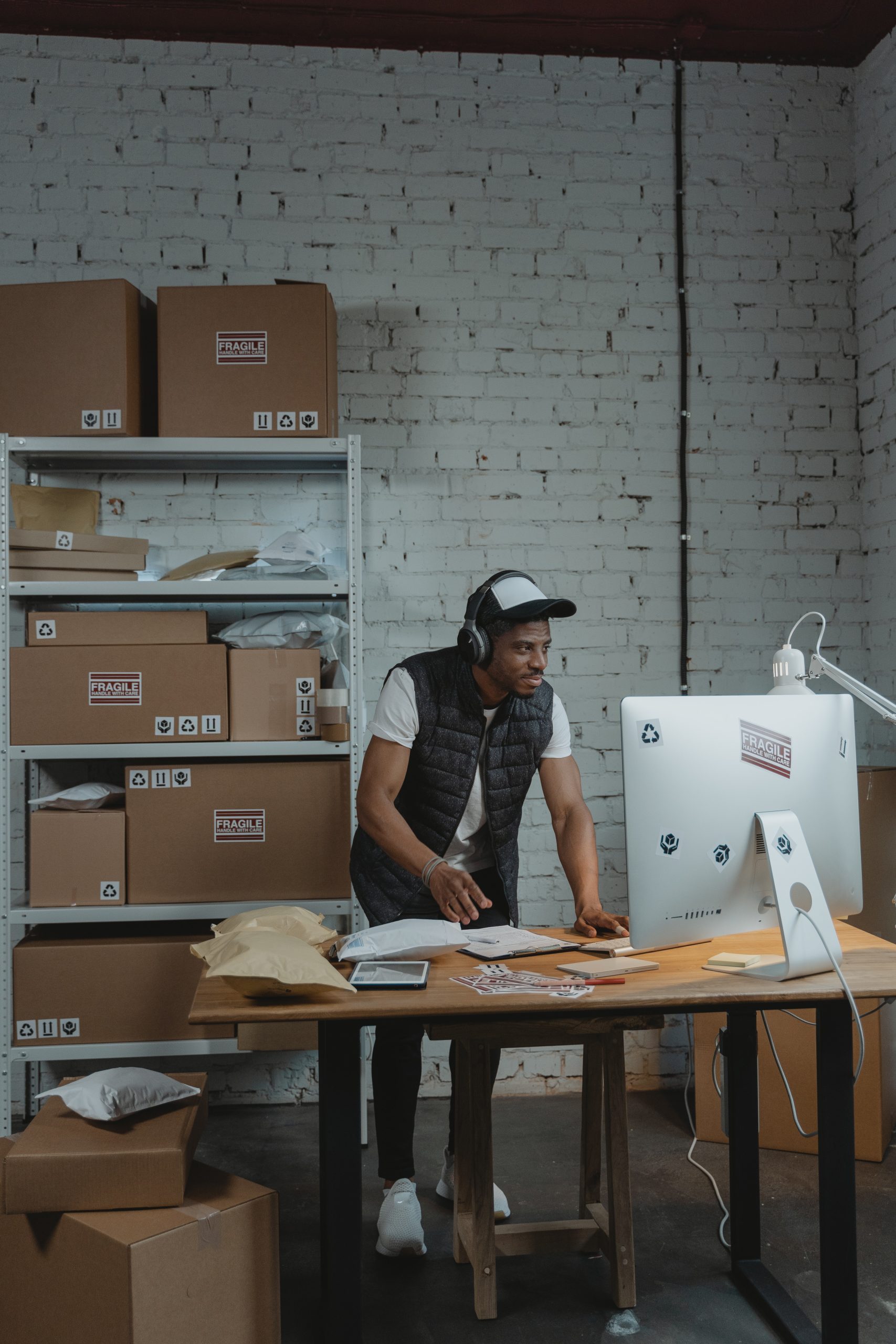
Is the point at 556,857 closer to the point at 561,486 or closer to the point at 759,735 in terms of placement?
the point at 561,486

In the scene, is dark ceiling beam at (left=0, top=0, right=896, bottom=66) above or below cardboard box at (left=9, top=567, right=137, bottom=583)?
above

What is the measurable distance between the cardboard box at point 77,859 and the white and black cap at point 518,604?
1214 millimetres

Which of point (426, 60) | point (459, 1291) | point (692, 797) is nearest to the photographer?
point (692, 797)

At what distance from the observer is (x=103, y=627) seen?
2768 mm

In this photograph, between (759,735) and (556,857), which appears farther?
(556,857)

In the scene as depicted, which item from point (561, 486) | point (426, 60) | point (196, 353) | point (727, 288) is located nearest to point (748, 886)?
point (561, 486)

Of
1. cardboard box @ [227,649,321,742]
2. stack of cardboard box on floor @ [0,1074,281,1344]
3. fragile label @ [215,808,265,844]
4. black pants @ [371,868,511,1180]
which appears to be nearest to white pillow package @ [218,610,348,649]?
cardboard box @ [227,649,321,742]

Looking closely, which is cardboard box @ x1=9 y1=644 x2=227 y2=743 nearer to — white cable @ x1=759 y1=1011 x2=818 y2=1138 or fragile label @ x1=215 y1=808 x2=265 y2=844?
fragile label @ x1=215 y1=808 x2=265 y2=844

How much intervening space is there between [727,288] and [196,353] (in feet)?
5.62

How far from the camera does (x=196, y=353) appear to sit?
2830 mm

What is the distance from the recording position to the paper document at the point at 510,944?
1.93 meters

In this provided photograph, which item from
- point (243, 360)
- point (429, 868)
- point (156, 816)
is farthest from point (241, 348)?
point (429, 868)

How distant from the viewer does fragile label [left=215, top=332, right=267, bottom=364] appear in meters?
2.83

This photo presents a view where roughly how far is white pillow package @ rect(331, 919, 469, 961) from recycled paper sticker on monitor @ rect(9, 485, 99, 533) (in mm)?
1709
